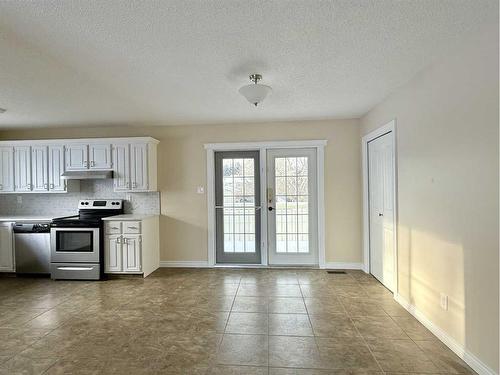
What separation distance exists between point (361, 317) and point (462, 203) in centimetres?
146

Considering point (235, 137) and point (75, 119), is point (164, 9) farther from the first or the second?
point (75, 119)

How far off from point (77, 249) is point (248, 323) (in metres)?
2.85

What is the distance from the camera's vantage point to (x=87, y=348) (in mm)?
2283

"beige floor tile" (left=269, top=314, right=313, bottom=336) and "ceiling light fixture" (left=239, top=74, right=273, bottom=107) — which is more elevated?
"ceiling light fixture" (left=239, top=74, right=273, bottom=107)

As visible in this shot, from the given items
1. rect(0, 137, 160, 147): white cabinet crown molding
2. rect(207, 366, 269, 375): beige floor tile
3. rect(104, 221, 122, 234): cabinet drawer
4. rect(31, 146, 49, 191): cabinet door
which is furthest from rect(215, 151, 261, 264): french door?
rect(31, 146, 49, 191): cabinet door

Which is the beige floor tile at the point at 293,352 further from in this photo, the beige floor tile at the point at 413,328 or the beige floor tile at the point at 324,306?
the beige floor tile at the point at 413,328

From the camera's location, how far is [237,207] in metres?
4.60

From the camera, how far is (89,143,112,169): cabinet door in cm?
438

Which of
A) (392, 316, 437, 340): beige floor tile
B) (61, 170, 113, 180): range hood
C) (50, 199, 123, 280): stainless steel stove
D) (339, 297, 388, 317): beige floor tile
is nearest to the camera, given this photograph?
(392, 316, 437, 340): beige floor tile

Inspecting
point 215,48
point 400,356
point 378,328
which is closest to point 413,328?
point 378,328

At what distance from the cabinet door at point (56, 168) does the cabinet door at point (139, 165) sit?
115 cm

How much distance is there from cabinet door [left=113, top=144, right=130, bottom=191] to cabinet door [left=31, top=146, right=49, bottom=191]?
1161 millimetres

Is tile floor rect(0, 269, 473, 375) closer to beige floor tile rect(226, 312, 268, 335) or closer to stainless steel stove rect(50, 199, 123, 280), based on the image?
beige floor tile rect(226, 312, 268, 335)

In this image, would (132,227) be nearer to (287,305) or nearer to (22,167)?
(22,167)
